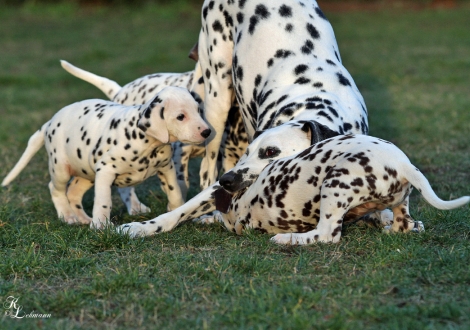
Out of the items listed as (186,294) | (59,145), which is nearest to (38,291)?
(186,294)

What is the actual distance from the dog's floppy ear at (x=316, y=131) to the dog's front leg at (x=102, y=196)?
1.77 m

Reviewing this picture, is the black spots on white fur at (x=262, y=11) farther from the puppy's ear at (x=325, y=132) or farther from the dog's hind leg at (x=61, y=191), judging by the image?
the dog's hind leg at (x=61, y=191)

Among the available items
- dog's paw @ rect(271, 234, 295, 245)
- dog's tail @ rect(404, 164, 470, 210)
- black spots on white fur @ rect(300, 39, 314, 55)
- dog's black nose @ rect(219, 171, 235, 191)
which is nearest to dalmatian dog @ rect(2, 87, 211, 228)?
dog's black nose @ rect(219, 171, 235, 191)

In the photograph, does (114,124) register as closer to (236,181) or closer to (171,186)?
(171,186)

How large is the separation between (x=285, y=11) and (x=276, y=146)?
185 centimetres

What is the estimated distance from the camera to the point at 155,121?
6.05 meters

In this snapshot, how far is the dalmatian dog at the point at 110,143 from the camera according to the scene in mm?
6098

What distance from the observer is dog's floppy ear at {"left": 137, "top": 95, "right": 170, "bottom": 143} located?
19.8 feet

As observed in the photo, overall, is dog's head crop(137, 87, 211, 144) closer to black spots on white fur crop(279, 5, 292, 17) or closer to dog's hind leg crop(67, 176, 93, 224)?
dog's hind leg crop(67, 176, 93, 224)

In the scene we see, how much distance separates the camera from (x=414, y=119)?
10.9 meters

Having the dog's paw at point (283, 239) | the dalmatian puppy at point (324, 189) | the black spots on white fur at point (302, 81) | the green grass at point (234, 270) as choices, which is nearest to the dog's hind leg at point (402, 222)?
the dalmatian puppy at point (324, 189)

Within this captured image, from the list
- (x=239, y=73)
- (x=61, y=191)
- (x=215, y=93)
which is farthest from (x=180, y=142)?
(x=61, y=191)

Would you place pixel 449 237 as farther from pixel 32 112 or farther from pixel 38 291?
pixel 32 112

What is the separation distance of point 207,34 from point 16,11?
1988 cm
